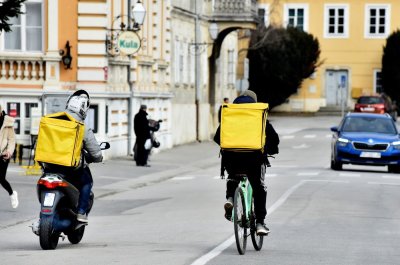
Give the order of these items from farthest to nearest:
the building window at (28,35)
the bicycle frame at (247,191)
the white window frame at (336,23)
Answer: the white window frame at (336,23)
the building window at (28,35)
the bicycle frame at (247,191)

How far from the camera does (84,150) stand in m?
15.7

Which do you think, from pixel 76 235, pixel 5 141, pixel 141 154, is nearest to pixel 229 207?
pixel 76 235

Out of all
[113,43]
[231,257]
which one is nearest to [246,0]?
[113,43]

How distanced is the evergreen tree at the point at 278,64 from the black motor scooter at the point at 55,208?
60.2 m

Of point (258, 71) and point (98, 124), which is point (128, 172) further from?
point (258, 71)

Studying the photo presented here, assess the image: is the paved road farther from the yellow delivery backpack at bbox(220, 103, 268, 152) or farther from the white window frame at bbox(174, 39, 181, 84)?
the white window frame at bbox(174, 39, 181, 84)

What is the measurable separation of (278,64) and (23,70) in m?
41.5

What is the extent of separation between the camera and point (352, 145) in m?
34.0

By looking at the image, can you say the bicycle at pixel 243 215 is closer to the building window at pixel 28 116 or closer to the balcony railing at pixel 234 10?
the building window at pixel 28 116

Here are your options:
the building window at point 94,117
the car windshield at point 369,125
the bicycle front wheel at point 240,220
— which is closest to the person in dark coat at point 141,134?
the building window at point 94,117

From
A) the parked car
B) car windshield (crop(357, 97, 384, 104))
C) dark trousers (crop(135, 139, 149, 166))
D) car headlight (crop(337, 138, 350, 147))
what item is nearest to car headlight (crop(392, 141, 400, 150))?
car headlight (crop(337, 138, 350, 147))

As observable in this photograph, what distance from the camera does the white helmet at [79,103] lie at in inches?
617

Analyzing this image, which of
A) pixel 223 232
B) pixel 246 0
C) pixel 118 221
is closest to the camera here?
pixel 223 232

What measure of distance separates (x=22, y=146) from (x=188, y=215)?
15.5 m
